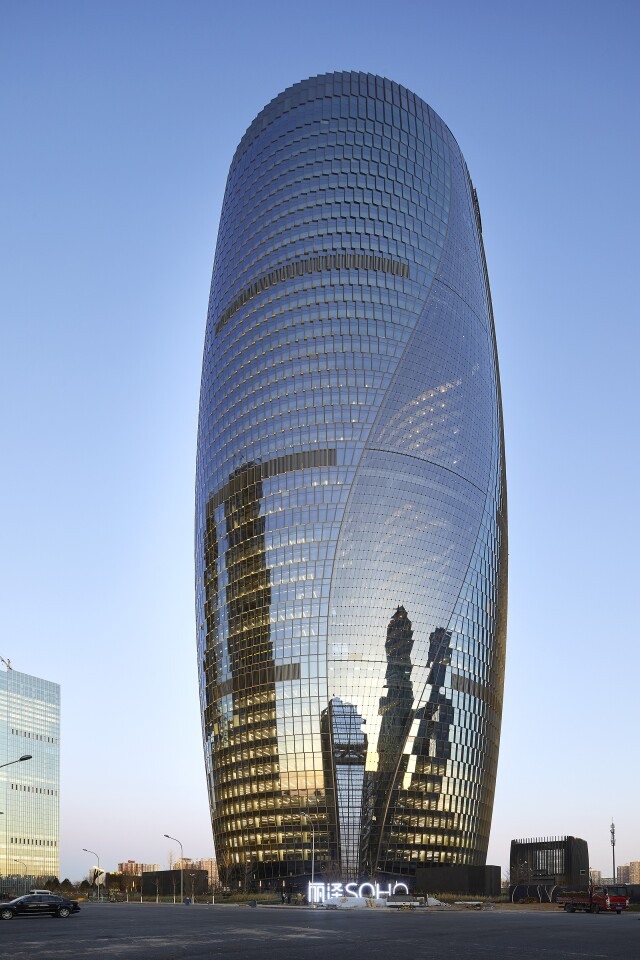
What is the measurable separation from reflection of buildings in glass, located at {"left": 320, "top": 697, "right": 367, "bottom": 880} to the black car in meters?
67.5

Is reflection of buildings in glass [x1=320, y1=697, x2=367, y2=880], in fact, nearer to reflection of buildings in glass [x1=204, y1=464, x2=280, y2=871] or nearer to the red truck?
reflection of buildings in glass [x1=204, y1=464, x2=280, y2=871]

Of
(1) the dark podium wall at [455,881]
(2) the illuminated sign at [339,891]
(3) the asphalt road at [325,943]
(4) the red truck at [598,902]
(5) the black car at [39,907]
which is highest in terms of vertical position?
(3) the asphalt road at [325,943]

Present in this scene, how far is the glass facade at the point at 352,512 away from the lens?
123m

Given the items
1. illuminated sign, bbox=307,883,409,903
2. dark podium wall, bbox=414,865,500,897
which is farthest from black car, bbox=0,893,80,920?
dark podium wall, bbox=414,865,500,897

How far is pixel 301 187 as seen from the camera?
147 metres

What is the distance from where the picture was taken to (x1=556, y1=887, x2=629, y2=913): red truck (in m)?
62.6

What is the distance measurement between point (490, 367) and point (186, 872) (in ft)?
278

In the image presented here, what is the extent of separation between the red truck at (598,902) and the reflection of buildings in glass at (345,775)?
56726mm

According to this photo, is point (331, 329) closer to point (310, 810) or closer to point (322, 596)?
point (322, 596)

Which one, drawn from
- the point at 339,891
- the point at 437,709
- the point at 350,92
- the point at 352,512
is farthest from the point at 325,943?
the point at 350,92

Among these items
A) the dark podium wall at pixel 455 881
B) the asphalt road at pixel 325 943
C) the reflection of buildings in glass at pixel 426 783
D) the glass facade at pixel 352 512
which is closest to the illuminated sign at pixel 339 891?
the dark podium wall at pixel 455 881

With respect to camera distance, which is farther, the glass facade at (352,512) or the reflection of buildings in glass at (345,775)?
the glass facade at (352,512)

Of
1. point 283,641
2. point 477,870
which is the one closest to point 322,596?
point 283,641

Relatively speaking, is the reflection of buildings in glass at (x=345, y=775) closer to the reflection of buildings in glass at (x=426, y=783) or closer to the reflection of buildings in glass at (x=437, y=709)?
the reflection of buildings in glass at (x=426, y=783)
